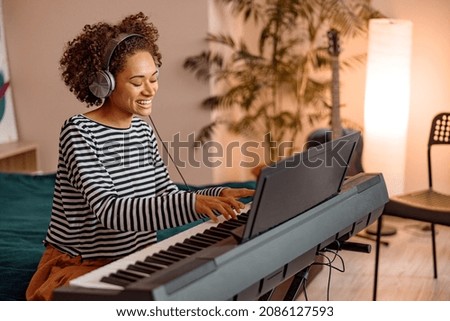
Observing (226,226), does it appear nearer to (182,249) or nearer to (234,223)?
(234,223)

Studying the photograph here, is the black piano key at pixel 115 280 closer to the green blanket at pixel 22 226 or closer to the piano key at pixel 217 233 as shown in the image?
the piano key at pixel 217 233

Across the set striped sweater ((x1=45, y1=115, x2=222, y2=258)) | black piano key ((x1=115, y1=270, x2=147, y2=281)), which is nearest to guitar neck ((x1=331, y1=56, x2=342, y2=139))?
striped sweater ((x1=45, y1=115, x2=222, y2=258))

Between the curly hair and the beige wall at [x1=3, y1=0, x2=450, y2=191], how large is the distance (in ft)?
7.44

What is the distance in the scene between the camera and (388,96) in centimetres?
377

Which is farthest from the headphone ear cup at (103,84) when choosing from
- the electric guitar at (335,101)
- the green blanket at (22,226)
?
the electric guitar at (335,101)

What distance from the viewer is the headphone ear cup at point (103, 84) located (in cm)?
181

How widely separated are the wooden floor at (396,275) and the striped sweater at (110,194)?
1331 mm

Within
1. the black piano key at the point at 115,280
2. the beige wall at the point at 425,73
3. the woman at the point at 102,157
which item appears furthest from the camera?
the beige wall at the point at 425,73

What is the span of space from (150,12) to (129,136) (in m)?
2.45

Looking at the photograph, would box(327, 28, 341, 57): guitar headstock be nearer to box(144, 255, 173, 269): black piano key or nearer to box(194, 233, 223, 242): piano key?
box(194, 233, 223, 242): piano key

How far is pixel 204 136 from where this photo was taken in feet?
14.1

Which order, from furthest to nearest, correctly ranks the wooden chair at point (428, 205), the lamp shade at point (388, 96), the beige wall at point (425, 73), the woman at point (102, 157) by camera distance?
1. the beige wall at point (425, 73)
2. the lamp shade at point (388, 96)
3. the wooden chair at point (428, 205)
4. the woman at point (102, 157)

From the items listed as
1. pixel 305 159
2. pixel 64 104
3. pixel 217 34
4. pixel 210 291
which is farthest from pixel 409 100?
pixel 210 291
